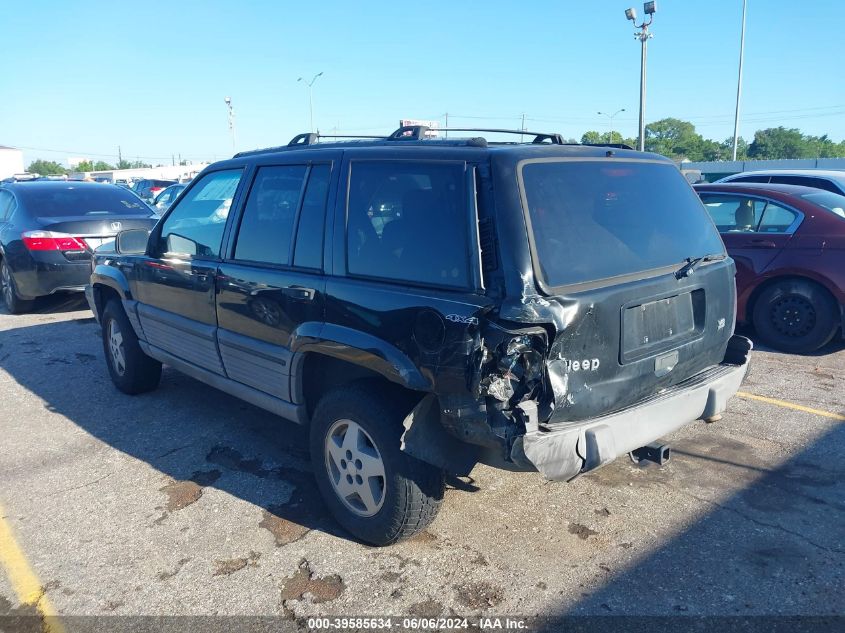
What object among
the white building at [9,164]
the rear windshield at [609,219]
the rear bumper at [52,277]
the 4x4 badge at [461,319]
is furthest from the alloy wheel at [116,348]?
the white building at [9,164]

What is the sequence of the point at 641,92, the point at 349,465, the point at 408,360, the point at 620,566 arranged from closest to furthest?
1. the point at 408,360
2. the point at 620,566
3. the point at 349,465
4. the point at 641,92

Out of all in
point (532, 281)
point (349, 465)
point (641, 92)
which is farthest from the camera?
point (641, 92)

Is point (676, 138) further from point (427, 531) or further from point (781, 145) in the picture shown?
point (427, 531)

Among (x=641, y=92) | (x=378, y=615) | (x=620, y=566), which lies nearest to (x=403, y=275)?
(x=378, y=615)

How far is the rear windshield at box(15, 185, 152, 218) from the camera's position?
910cm

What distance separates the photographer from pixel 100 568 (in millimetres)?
3291

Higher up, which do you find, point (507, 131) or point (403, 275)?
point (507, 131)

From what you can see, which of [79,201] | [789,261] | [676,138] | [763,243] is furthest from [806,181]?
[676,138]

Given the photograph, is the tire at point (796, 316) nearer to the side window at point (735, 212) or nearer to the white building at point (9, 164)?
the side window at point (735, 212)

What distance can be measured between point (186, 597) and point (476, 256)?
200 cm

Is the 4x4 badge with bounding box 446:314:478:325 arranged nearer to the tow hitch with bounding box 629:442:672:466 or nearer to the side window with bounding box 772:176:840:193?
the tow hitch with bounding box 629:442:672:466

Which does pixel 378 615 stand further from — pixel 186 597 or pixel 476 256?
pixel 476 256

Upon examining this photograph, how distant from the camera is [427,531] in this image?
3.54 metres

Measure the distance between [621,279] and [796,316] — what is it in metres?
4.38
